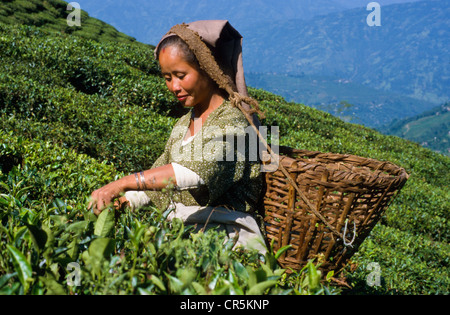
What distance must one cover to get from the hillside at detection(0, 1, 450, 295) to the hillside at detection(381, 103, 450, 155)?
164888mm

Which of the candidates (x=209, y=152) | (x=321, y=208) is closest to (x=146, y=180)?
(x=209, y=152)

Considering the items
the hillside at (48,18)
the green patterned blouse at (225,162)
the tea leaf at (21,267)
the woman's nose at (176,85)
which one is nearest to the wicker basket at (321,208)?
the green patterned blouse at (225,162)

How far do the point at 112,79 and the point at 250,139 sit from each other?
570cm

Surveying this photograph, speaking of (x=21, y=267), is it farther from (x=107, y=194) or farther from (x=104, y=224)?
(x=107, y=194)

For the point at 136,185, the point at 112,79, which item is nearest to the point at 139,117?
the point at 112,79

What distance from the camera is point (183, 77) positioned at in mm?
2207

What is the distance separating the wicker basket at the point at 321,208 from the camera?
189 cm

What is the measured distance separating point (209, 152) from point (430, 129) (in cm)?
19791

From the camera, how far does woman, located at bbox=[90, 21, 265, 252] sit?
190 centimetres

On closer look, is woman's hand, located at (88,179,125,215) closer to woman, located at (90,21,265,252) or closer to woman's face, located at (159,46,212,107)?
woman, located at (90,21,265,252)

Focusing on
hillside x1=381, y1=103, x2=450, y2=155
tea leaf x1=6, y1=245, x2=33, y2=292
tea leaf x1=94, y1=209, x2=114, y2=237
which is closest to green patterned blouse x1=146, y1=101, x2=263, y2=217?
tea leaf x1=94, y1=209, x2=114, y2=237

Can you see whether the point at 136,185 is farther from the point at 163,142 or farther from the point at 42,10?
the point at 42,10

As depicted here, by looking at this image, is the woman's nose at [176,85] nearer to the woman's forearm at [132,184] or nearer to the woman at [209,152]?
the woman at [209,152]

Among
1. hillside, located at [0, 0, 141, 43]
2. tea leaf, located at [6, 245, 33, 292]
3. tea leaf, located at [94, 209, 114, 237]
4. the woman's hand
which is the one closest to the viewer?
tea leaf, located at [6, 245, 33, 292]
